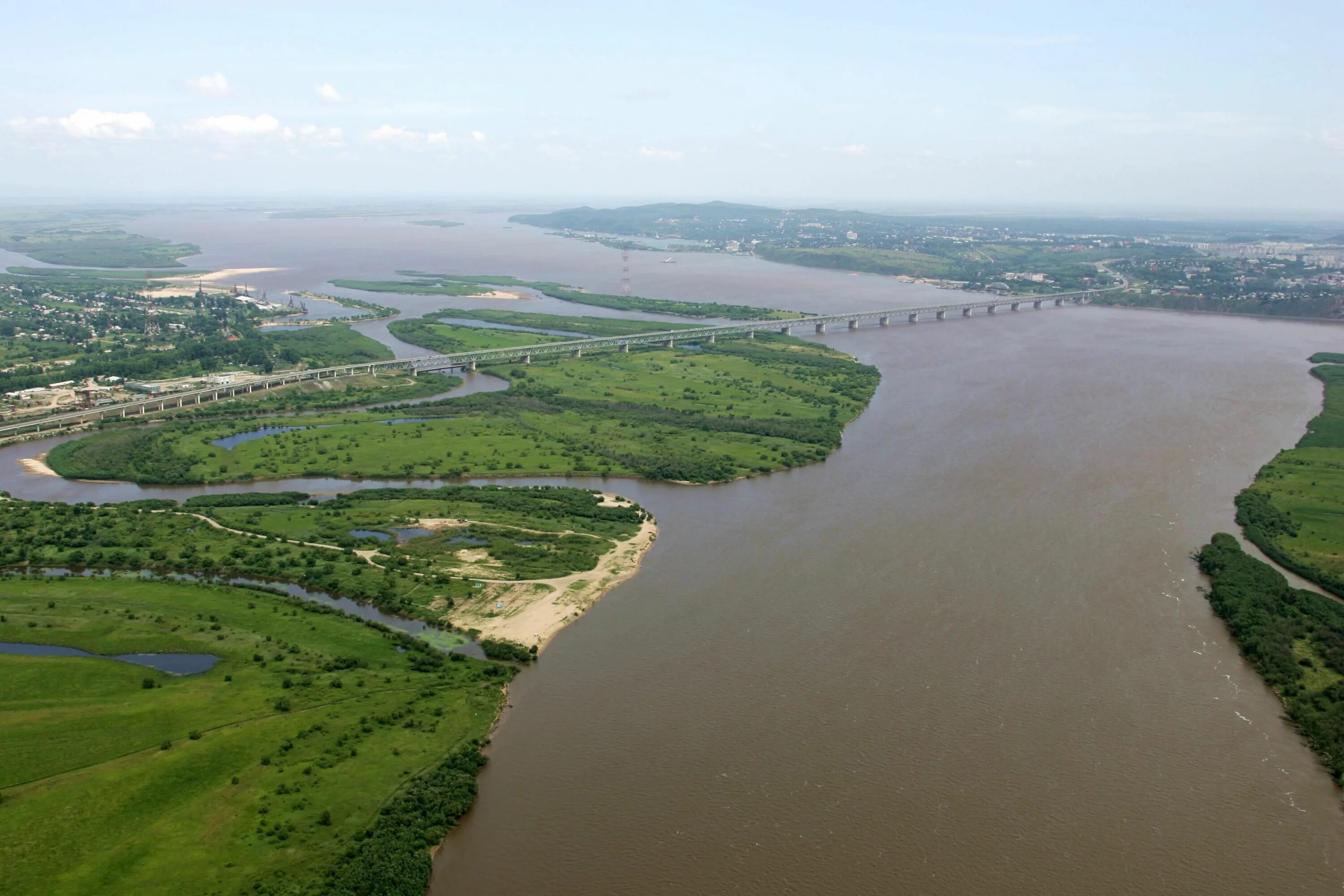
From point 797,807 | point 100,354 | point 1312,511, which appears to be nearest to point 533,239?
point 100,354

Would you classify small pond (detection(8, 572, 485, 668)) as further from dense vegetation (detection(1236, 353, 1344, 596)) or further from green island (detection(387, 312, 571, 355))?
green island (detection(387, 312, 571, 355))

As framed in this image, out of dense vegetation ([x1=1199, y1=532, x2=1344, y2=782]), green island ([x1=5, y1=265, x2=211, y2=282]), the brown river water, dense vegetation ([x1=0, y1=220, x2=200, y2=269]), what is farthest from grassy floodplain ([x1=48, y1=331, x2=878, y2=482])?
dense vegetation ([x1=0, y1=220, x2=200, y2=269])

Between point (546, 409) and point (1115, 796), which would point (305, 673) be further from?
point (546, 409)

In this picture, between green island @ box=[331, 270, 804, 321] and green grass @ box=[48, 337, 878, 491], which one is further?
green island @ box=[331, 270, 804, 321]

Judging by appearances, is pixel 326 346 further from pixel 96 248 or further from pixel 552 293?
pixel 96 248

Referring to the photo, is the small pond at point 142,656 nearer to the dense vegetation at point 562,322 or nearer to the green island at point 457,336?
the green island at point 457,336

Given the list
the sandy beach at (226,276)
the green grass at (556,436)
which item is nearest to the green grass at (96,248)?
the sandy beach at (226,276)

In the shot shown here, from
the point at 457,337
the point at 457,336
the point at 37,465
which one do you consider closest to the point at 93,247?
the point at 457,336
